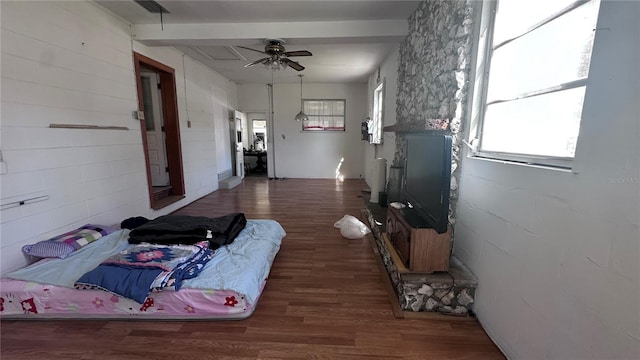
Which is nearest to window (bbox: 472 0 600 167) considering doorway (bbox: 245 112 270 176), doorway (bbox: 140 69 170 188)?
doorway (bbox: 140 69 170 188)

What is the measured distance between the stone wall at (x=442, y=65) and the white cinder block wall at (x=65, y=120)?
3376mm

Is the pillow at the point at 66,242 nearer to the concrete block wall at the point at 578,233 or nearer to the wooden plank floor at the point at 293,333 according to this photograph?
the wooden plank floor at the point at 293,333

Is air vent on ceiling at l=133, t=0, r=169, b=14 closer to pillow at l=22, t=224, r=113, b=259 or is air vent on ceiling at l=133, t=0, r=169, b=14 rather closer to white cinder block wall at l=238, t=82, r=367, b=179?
pillow at l=22, t=224, r=113, b=259

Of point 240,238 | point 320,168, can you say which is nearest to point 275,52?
point 240,238

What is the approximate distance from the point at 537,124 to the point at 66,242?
370cm

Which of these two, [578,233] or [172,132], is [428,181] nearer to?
[578,233]

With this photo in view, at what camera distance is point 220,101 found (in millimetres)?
6422

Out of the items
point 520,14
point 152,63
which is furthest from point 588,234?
point 152,63

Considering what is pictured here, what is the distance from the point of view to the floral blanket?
1.76 m

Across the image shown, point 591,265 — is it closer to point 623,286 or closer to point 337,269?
point 623,286

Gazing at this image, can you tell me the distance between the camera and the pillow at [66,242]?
2166mm

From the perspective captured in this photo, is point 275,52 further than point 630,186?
Yes

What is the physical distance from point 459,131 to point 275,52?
8.64 feet

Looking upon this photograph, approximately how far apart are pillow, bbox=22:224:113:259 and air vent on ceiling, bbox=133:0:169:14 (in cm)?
255
